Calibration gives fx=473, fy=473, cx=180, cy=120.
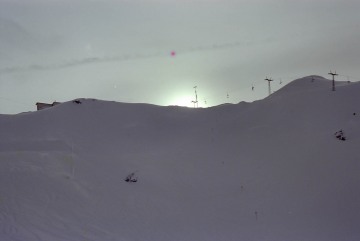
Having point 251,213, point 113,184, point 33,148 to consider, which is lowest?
point 251,213

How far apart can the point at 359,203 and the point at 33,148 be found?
1864 cm

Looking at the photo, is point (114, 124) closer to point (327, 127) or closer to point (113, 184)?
point (113, 184)

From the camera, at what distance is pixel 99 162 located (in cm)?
2789

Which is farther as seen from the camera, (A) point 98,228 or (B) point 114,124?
(B) point 114,124

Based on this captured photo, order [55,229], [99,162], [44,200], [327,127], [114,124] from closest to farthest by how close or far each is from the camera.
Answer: [55,229]
[44,200]
[99,162]
[327,127]
[114,124]

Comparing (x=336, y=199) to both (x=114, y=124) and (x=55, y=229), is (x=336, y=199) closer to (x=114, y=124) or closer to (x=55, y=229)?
(x=55, y=229)

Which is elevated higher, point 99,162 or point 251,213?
point 99,162

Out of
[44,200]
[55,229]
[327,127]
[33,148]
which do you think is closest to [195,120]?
[327,127]

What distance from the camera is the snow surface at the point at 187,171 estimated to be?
2084 cm

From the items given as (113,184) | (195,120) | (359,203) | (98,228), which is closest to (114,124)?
(195,120)

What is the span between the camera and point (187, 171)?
93.2 ft

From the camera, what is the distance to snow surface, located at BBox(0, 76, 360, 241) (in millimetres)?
Answer: 20844

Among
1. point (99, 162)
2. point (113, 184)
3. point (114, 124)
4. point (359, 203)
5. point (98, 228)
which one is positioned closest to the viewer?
point (98, 228)

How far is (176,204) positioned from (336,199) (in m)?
8.03
